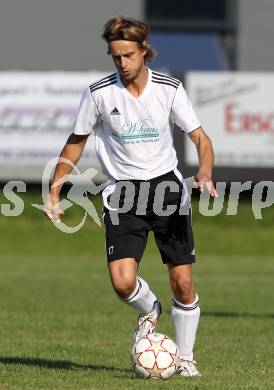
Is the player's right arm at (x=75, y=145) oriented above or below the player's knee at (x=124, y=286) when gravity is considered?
above

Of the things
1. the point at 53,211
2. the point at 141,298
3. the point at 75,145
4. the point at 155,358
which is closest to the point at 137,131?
the point at 75,145

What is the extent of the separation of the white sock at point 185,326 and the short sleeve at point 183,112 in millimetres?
1361

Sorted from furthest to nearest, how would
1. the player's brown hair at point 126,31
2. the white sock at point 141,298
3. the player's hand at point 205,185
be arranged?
the white sock at point 141,298
the player's brown hair at point 126,31
the player's hand at point 205,185

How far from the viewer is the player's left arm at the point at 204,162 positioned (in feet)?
27.7

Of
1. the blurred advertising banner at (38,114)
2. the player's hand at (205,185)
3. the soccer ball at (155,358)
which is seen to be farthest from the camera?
the blurred advertising banner at (38,114)

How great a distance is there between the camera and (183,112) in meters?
8.88

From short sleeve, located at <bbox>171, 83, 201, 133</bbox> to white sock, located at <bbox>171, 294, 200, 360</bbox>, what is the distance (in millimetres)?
1361

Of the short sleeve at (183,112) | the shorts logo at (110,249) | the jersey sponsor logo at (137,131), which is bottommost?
the shorts logo at (110,249)

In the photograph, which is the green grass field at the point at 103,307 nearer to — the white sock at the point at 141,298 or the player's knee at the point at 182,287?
the white sock at the point at 141,298

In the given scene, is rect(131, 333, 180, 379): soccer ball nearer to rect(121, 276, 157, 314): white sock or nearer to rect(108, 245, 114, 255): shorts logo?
rect(121, 276, 157, 314): white sock

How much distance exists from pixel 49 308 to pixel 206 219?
42.4ft

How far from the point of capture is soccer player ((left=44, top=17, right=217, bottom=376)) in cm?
886

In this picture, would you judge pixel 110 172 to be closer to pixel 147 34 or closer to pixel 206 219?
pixel 147 34

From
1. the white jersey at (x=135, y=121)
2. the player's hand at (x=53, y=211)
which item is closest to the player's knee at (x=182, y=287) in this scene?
the white jersey at (x=135, y=121)
